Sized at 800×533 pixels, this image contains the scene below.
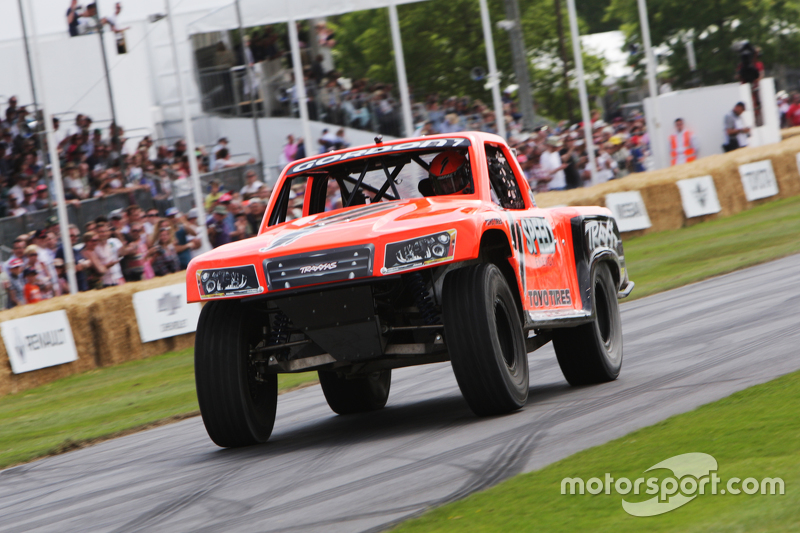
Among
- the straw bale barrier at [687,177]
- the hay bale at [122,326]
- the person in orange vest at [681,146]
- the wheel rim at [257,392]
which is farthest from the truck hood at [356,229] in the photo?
the person in orange vest at [681,146]

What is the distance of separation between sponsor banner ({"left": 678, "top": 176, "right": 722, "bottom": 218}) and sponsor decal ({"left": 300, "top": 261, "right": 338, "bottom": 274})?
1835 cm

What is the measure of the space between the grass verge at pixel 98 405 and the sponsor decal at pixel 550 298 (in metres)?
4.00

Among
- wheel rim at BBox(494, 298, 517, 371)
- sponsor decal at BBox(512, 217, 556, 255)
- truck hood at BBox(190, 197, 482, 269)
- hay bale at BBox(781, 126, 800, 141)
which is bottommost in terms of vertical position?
wheel rim at BBox(494, 298, 517, 371)

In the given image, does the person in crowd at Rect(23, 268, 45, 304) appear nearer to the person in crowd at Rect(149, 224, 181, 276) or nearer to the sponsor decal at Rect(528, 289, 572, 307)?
the person in crowd at Rect(149, 224, 181, 276)

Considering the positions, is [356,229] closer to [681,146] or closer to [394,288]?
[394,288]

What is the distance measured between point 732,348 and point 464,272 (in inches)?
123

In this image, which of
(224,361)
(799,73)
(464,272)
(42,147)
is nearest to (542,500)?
(464,272)

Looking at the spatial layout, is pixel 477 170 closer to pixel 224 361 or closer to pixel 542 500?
pixel 224 361

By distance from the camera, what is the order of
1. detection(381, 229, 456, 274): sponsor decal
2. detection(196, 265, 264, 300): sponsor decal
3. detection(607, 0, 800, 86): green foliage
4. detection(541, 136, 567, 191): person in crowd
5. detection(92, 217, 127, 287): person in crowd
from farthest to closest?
detection(607, 0, 800, 86): green foliage
detection(541, 136, 567, 191): person in crowd
detection(92, 217, 127, 287): person in crowd
detection(196, 265, 264, 300): sponsor decal
detection(381, 229, 456, 274): sponsor decal

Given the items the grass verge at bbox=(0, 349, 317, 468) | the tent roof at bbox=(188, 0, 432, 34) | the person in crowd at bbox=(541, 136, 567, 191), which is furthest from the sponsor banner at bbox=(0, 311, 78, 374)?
the person in crowd at bbox=(541, 136, 567, 191)

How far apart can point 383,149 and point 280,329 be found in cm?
162

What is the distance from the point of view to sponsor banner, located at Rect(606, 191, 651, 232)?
22281mm

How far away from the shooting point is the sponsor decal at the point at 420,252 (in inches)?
241

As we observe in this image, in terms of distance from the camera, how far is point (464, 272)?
638 centimetres
